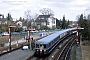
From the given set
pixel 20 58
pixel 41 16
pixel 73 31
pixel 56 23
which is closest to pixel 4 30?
pixel 73 31

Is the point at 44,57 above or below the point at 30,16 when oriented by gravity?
below

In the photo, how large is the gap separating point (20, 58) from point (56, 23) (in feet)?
329

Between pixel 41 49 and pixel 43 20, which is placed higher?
pixel 43 20

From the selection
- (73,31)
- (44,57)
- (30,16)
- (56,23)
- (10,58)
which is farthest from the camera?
(56,23)

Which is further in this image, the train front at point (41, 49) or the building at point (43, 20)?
the building at point (43, 20)

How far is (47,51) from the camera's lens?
92.8 feet

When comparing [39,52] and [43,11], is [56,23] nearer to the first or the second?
[43,11]

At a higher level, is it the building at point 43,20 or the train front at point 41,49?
the building at point 43,20

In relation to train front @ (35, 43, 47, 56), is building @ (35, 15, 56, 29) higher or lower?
higher

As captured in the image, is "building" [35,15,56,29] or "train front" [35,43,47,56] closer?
"train front" [35,43,47,56]

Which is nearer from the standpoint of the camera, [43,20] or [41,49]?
[41,49]

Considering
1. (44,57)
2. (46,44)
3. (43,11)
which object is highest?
(43,11)

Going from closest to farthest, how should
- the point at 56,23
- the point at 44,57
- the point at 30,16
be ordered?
1. the point at 44,57
2. the point at 30,16
3. the point at 56,23

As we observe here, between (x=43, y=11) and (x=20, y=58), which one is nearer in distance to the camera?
(x=20, y=58)
